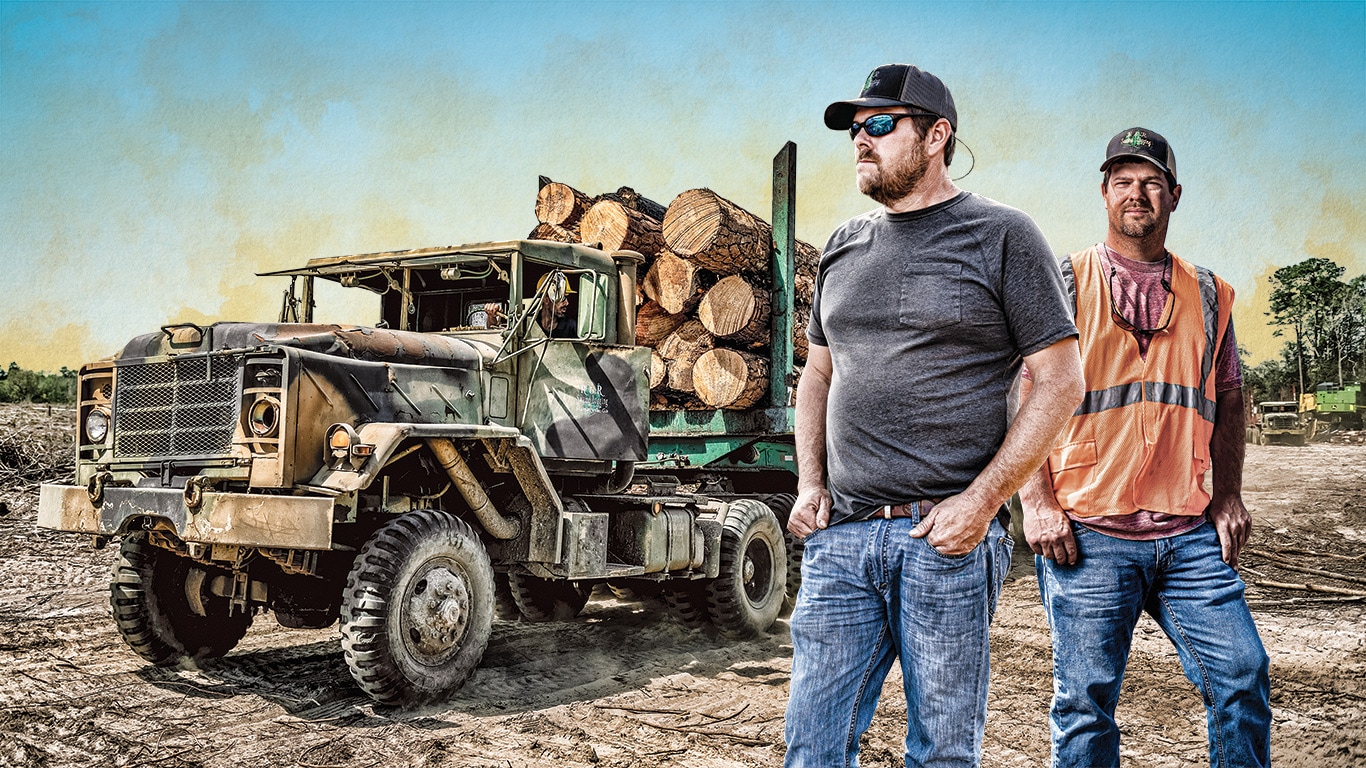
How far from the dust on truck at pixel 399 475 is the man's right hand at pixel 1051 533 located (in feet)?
10.7

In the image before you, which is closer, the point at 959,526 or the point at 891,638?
the point at 959,526

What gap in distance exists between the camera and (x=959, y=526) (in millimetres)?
2221

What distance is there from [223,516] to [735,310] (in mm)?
4526

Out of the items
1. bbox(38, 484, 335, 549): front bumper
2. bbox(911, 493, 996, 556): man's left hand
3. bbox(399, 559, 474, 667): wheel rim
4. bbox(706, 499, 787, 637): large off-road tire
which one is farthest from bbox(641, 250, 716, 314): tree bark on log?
bbox(911, 493, 996, 556): man's left hand

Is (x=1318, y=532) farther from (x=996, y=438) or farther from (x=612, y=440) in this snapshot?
(x=996, y=438)

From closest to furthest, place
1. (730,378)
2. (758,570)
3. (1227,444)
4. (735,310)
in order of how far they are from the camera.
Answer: (1227,444), (758,570), (730,378), (735,310)

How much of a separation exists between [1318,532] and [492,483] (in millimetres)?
9761

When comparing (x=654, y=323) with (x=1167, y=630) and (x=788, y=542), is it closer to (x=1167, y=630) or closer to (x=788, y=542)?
(x=788, y=542)

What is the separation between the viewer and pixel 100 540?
5859 millimetres

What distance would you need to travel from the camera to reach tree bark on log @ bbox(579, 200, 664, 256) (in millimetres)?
8625

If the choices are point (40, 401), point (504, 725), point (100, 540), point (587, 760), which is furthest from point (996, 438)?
point (40, 401)

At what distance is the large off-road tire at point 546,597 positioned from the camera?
8125 mm

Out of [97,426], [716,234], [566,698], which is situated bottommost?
[566,698]

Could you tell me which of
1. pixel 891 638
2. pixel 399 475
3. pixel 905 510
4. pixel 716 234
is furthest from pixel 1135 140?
pixel 716 234
